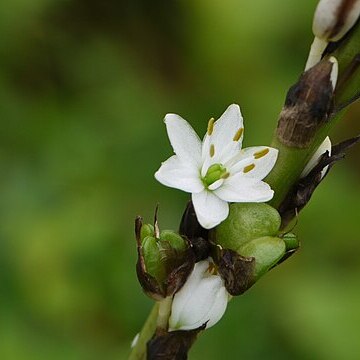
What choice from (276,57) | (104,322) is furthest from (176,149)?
(276,57)

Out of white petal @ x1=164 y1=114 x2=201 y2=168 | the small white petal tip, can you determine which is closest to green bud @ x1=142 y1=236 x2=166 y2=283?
white petal @ x1=164 y1=114 x2=201 y2=168

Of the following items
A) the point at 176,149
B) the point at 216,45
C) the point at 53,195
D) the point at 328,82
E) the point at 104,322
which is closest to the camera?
the point at 328,82

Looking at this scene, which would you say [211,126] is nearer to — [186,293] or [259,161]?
[259,161]

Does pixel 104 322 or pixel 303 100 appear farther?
pixel 104 322

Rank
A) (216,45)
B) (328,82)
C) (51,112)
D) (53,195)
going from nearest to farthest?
(328,82) → (53,195) → (51,112) → (216,45)

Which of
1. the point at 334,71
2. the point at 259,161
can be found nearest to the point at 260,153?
the point at 259,161

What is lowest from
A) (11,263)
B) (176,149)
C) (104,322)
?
(104,322)

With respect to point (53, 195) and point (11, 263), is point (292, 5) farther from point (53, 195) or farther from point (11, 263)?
point (11, 263)

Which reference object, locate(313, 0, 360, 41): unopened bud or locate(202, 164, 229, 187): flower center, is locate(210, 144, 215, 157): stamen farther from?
locate(313, 0, 360, 41): unopened bud
